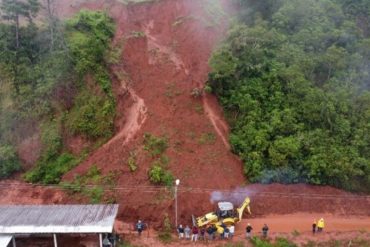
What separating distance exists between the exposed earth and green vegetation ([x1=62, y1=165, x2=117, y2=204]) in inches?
15.3

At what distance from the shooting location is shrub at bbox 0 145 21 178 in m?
26.7

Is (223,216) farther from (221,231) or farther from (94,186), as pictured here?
(94,186)

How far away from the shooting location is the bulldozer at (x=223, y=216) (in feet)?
75.8

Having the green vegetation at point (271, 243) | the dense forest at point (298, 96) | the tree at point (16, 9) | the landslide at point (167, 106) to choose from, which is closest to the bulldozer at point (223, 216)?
the landslide at point (167, 106)

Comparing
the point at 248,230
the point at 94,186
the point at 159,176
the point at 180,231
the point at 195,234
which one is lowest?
the point at 248,230

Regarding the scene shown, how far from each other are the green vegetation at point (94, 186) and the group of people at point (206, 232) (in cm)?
472

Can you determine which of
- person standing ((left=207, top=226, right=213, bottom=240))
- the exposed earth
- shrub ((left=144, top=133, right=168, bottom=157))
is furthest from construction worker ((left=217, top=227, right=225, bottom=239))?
shrub ((left=144, top=133, right=168, bottom=157))

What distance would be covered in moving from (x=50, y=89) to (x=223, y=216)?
1472 cm

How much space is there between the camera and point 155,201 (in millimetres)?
24391

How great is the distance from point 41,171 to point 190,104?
10.8 meters

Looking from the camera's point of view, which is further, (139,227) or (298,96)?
(298,96)

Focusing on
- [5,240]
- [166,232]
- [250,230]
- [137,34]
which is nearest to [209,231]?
[250,230]

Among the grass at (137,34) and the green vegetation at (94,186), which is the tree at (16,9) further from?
the green vegetation at (94,186)

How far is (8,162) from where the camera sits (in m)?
26.8
